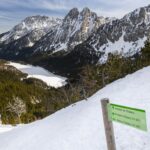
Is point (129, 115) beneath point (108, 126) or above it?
above

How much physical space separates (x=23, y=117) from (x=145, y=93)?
121923mm

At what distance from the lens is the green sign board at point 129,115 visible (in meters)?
9.28

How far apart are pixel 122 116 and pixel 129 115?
379 millimetres

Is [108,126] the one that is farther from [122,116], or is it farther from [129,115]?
[129,115]

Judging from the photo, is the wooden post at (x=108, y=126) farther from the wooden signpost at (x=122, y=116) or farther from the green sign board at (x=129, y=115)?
the green sign board at (x=129, y=115)

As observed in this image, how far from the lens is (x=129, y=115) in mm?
9578

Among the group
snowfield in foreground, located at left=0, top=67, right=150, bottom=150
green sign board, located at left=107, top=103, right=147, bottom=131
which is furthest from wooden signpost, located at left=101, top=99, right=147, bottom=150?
snowfield in foreground, located at left=0, top=67, right=150, bottom=150

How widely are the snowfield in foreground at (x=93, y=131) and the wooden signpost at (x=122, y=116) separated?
12.5 ft

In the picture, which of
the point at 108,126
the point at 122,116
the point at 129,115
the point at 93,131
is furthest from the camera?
the point at 93,131

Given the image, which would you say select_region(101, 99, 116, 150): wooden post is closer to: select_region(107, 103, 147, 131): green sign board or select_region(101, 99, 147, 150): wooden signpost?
select_region(101, 99, 147, 150): wooden signpost

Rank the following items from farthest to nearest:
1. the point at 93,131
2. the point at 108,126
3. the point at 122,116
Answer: the point at 93,131, the point at 108,126, the point at 122,116

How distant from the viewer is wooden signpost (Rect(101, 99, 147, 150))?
9305 millimetres

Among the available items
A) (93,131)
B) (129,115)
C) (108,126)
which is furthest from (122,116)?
(93,131)

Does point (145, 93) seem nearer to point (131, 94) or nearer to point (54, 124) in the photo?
point (131, 94)
